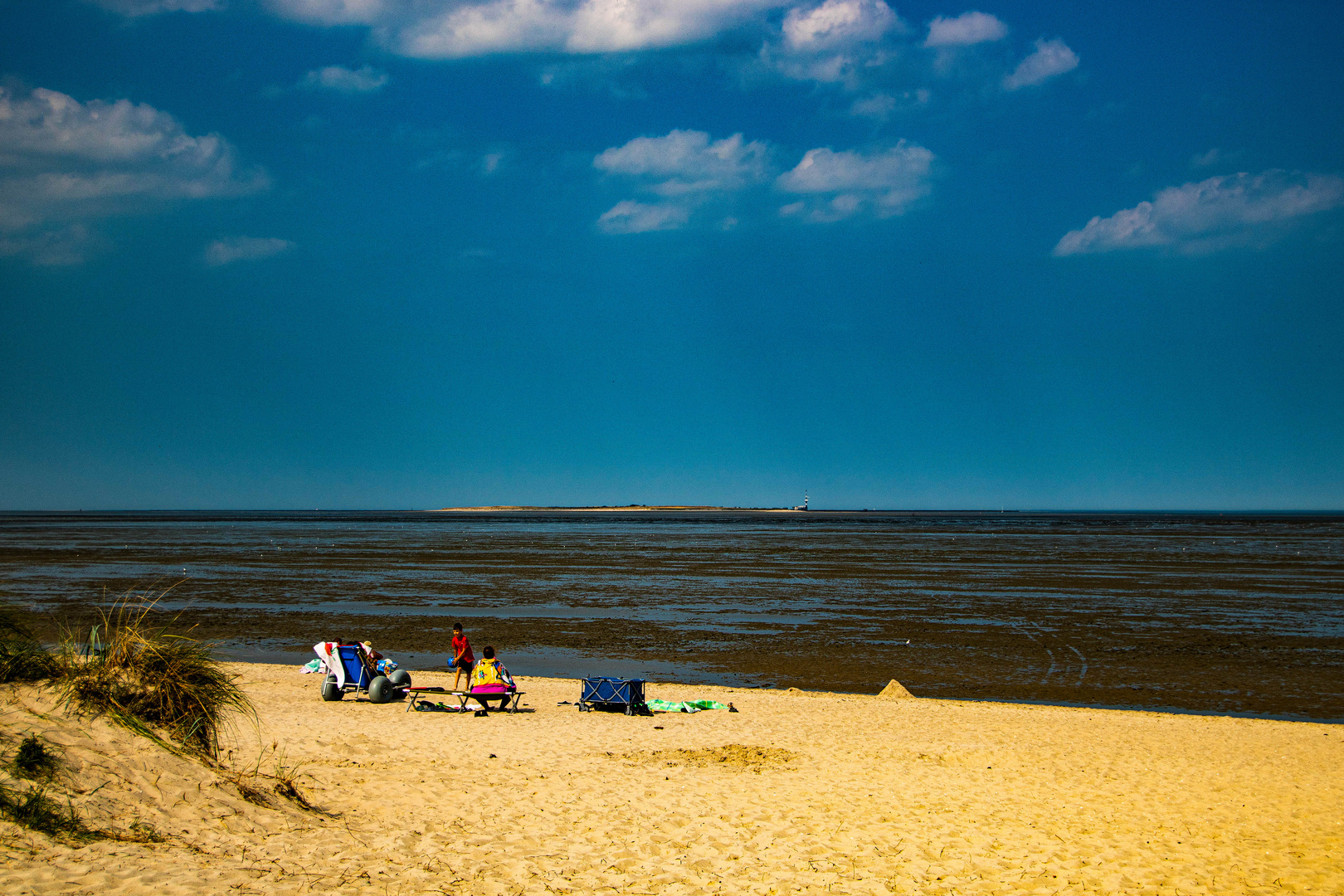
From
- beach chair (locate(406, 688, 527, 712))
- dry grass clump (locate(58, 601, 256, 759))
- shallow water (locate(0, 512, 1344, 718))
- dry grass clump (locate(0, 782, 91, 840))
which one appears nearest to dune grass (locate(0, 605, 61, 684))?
dry grass clump (locate(58, 601, 256, 759))

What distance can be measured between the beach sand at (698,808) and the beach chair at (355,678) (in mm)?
895

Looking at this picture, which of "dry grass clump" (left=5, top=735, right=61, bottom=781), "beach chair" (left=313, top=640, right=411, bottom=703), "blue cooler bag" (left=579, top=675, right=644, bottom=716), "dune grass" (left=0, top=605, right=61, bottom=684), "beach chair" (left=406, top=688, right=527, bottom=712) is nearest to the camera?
"dry grass clump" (left=5, top=735, right=61, bottom=781)

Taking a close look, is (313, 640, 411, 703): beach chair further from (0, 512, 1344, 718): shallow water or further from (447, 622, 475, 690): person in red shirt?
(0, 512, 1344, 718): shallow water

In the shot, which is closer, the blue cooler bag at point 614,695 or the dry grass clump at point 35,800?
the dry grass clump at point 35,800

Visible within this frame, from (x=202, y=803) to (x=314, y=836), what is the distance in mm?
1029

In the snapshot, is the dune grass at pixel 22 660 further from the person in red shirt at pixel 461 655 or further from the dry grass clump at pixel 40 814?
the person in red shirt at pixel 461 655

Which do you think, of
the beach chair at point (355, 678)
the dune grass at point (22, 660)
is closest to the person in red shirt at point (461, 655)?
the beach chair at point (355, 678)

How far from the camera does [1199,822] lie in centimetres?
970

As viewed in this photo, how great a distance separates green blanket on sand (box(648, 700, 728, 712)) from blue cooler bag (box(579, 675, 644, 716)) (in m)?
0.26

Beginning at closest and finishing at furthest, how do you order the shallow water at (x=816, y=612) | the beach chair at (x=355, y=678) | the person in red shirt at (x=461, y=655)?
the beach chair at (x=355, y=678), the person in red shirt at (x=461, y=655), the shallow water at (x=816, y=612)

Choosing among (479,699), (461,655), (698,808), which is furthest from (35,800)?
(461,655)

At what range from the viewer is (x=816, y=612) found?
30.0 metres

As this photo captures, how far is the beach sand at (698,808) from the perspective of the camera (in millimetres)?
7328

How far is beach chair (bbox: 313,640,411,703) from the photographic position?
1563 cm
